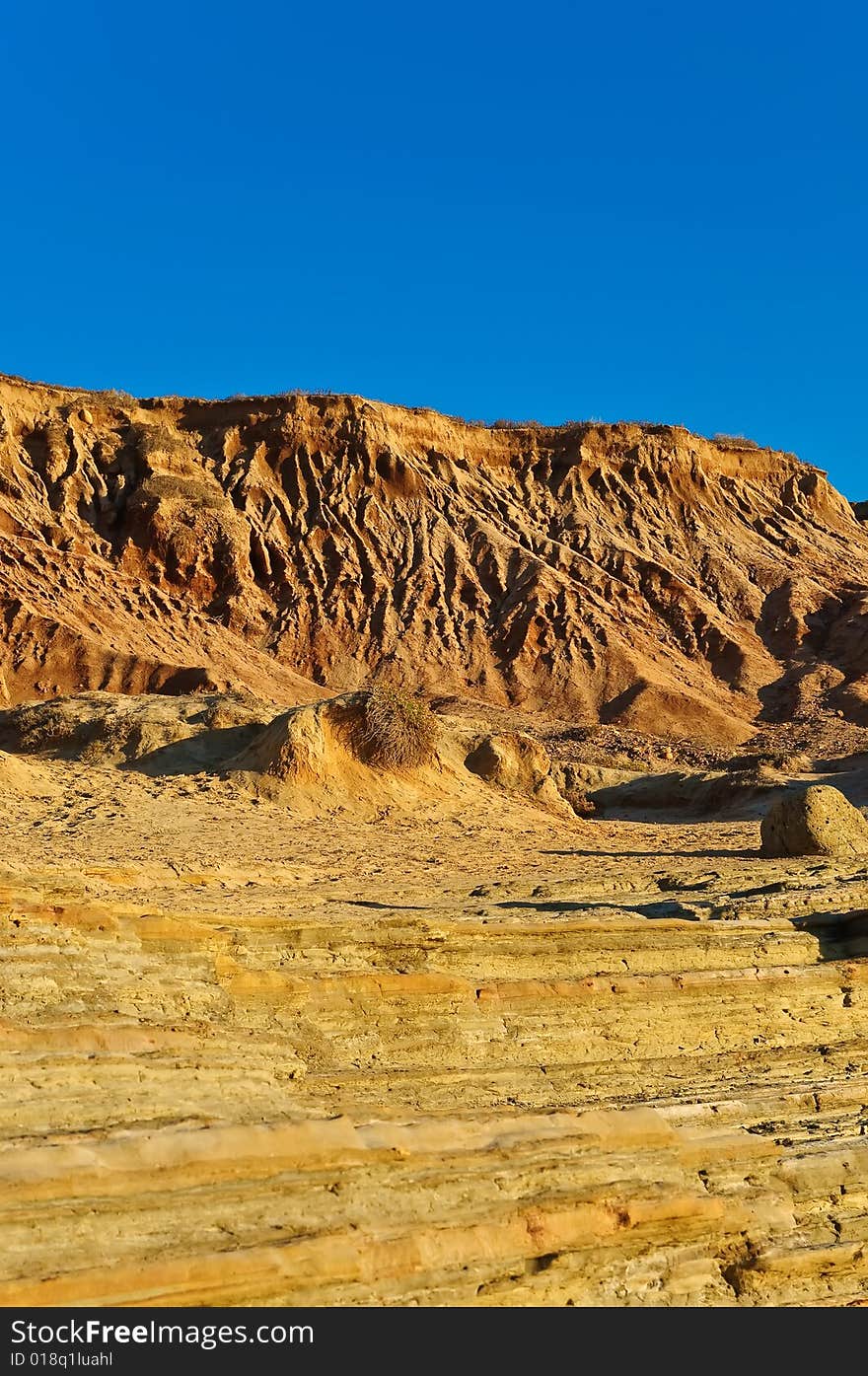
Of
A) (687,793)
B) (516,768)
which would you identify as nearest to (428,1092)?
(516,768)

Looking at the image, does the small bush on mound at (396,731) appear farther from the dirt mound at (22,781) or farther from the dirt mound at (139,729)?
the dirt mound at (22,781)

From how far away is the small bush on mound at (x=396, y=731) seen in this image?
58.0ft

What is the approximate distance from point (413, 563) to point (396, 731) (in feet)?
72.3

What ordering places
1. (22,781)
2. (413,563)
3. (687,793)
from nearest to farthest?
(22,781) < (687,793) < (413,563)

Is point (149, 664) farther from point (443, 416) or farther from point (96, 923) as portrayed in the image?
point (96, 923)

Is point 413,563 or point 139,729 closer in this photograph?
point 139,729

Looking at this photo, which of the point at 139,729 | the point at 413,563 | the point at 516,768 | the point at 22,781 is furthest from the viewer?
the point at 413,563

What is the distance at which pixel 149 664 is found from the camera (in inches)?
1156

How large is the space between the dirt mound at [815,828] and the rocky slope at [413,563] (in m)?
18.2

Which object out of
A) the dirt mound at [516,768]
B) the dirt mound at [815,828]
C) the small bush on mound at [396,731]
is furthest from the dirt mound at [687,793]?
the dirt mound at [815,828]

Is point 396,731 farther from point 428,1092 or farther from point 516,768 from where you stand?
point 428,1092

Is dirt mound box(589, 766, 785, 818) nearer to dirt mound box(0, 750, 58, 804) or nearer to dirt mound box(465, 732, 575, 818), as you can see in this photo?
dirt mound box(465, 732, 575, 818)

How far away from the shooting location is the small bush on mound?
58.0 feet

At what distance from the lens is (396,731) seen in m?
17.8
